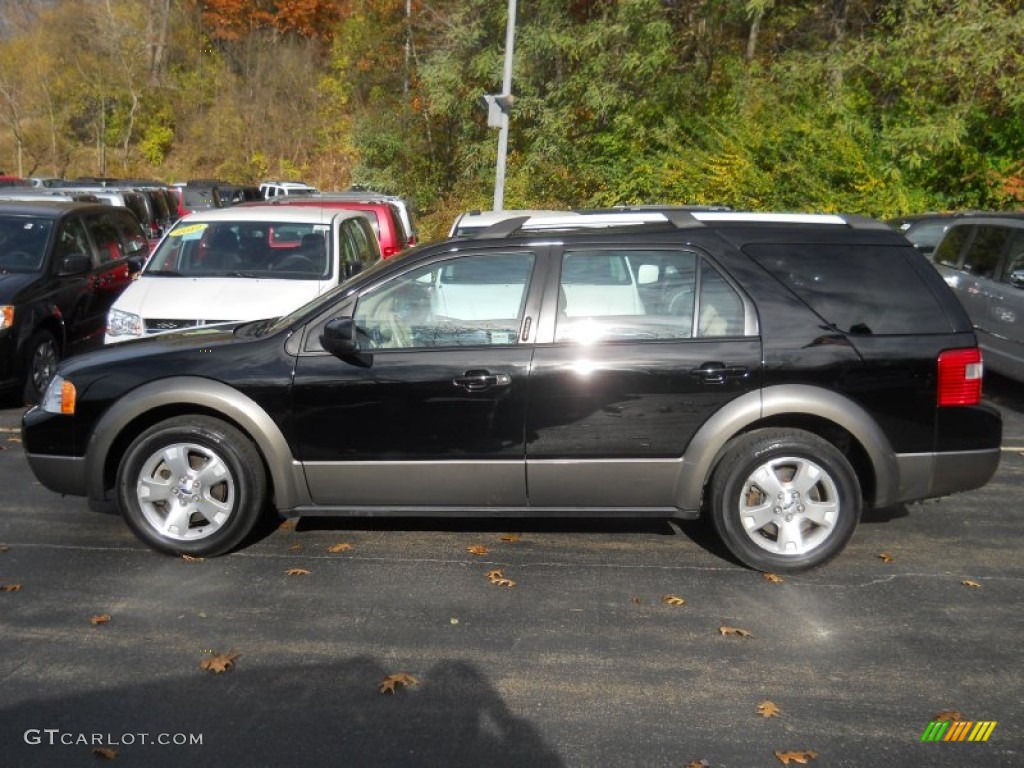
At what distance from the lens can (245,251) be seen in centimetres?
1024

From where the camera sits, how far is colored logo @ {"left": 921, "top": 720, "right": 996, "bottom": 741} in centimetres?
408

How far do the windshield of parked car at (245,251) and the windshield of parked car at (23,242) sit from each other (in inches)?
54.2

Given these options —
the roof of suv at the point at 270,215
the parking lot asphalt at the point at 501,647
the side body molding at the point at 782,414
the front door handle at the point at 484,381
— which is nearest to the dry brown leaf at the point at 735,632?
the parking lot asphalt at the point at 501,647

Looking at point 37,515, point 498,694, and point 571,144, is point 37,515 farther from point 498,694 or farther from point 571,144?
point 571,144

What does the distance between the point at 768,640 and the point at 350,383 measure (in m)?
2.45

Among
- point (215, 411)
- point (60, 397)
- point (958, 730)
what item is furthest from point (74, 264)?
point (958, 730)

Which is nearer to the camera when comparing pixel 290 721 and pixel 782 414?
pixel 290 721

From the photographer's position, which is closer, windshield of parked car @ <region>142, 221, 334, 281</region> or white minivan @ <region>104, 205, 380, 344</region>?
white minivan @ <region>104, 205, 380, 344</region>

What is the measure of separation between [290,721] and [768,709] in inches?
71.7

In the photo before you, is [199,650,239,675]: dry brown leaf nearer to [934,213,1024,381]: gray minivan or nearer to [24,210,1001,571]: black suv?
[24,210,1001,571]: black suv

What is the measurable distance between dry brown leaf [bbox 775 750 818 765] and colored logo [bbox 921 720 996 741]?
0.47 metres

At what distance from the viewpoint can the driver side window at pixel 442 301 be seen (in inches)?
232

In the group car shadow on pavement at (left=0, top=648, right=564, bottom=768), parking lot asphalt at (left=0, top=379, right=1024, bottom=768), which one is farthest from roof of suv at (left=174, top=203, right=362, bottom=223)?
car shadow on pavement at (left=0, top=648, right=564, bottom=768)

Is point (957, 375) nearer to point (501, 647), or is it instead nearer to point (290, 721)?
point (501, 647)
